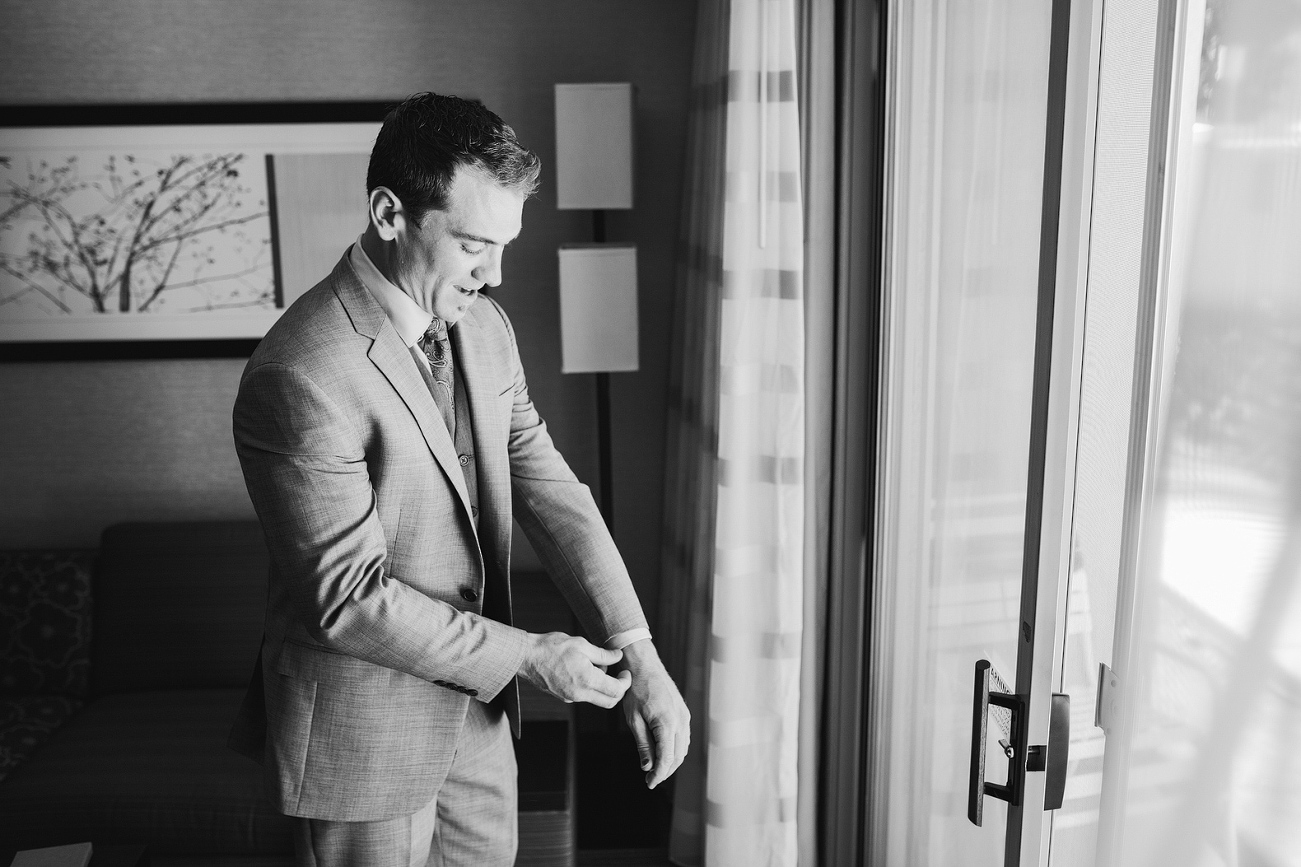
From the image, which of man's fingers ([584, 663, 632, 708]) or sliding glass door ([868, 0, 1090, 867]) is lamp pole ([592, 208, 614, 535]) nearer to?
sliding glass door ([868, 0, 1090, 867])

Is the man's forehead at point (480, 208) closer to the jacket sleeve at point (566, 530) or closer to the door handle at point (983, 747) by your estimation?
the jacket sleeve at point (566, 530)

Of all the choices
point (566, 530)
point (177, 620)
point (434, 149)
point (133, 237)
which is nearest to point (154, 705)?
point (177, 620)

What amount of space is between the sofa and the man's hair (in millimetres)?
1464

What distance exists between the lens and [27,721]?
8.45ft

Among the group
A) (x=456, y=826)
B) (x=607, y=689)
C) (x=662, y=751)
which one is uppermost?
(x=607, y=689)

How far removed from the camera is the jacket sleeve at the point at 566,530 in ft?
4.87

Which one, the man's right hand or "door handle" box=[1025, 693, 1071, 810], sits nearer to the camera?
"door handle" box=[1025, 693, 1071, 810]

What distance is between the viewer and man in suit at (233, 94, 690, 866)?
3.93ft

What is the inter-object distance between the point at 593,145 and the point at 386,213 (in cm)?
132

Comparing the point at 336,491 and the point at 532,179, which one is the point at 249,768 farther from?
the point at 532,179

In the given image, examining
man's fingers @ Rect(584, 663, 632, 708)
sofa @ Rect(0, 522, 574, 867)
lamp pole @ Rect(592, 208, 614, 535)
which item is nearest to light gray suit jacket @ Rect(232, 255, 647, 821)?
man's fingers @ Rect(584, 663, 632, 708)

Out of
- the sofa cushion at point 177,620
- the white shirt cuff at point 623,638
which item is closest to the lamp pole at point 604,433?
the sofa cushion at point 177,620

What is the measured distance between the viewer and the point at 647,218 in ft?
9.42

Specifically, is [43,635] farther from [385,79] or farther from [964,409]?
[964,409]
